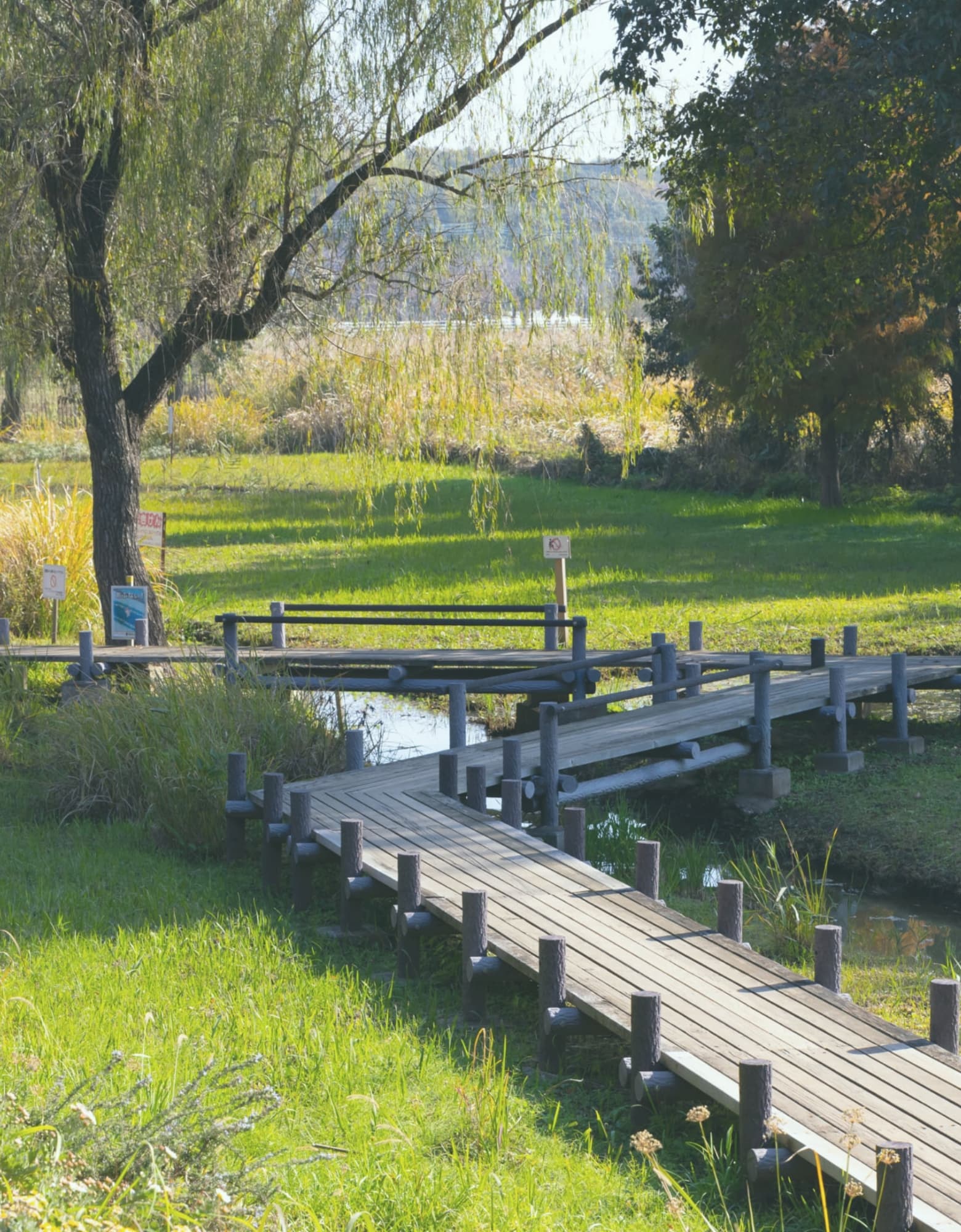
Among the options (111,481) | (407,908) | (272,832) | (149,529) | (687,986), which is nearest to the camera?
(687,986)

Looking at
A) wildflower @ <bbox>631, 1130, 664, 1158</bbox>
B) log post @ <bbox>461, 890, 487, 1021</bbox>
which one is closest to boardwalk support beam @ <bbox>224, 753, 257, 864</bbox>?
log post @ <bbox>461, 890, 487, 1021</bbox>

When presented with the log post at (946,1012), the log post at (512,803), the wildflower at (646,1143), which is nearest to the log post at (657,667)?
the log post at (512,803)

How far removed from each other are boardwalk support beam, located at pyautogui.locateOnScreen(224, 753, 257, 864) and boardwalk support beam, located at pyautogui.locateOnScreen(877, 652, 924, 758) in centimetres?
591

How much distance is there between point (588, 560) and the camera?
25.7 m

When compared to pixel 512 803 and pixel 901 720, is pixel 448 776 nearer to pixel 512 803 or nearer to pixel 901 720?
pixel 512 803

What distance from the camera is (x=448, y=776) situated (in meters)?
9.73

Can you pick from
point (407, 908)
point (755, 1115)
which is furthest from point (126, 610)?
point (755, 1115)

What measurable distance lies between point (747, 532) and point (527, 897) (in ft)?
77.7

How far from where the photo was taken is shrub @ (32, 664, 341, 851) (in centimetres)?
993

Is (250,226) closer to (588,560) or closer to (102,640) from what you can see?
(102,640)

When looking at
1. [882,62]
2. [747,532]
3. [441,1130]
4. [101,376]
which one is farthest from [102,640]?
[747,532]

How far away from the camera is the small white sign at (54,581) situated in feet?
48.6

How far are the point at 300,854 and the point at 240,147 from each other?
6.51m

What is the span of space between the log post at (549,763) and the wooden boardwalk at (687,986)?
427mm
